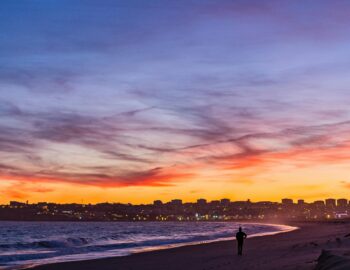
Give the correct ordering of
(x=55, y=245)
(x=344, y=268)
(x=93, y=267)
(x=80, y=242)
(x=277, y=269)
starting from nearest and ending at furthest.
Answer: (x=344, y=268), (x=277, y=269), (x=93, y=267), (x=55, y=245), (x=80, y=242)

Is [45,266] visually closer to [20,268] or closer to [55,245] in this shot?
[20,268]

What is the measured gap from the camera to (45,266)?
28703 mm

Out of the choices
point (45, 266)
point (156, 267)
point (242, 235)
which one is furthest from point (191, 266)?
point (45, 266)

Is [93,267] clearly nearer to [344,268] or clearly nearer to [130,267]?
[130,267]

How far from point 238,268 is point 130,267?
7493 mm

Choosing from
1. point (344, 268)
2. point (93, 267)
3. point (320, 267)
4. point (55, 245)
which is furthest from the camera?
point (55, 245)

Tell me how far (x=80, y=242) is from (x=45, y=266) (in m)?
37.1

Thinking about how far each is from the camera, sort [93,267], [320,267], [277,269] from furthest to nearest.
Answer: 1. [93,267]
2. [277,269]
3. [320,267]

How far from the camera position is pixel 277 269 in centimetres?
1833

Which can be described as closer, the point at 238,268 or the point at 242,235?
the point at 238,268

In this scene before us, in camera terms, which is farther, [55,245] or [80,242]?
[80,242]

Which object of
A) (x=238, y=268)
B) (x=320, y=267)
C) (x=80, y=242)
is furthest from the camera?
(x=80, y=242)

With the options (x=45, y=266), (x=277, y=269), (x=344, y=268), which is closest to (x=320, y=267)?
(x=344, y=268)

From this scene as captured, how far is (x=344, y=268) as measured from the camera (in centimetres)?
1116
